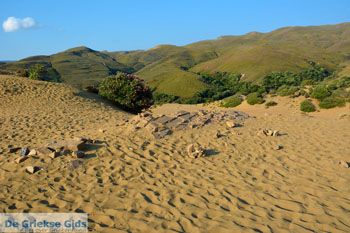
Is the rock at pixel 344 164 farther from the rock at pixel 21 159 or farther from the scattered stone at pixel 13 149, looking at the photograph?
the scattered stone at pixel 13 149

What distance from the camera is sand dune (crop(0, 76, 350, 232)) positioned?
6746 millimetres

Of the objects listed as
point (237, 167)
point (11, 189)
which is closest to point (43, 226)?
point (11, 189)

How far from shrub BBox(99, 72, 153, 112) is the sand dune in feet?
40.9

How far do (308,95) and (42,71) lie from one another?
1029 inches

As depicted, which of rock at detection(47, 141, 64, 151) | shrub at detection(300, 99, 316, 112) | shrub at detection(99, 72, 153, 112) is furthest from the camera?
shrub at detection(99, 72, 153, 112)

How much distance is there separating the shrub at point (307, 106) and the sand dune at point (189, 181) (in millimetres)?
11708

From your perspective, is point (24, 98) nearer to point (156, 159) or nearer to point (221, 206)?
point (156, 159)

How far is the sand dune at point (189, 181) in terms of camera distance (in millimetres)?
6746

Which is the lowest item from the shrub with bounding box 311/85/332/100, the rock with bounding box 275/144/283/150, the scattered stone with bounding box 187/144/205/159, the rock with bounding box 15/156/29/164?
the rock with bounding box 275/144/283/150

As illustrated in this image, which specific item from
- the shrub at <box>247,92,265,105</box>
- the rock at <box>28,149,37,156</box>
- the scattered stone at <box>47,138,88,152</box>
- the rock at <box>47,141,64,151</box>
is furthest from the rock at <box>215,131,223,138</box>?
the shrub at <box>247,92,265,105</box>

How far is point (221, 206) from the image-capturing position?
7371 millimetres

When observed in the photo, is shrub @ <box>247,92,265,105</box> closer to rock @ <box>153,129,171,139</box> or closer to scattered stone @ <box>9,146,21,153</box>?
rock @ <box>153,129,171,139</box>

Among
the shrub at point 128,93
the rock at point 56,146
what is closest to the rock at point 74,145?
the rock at point 56,146

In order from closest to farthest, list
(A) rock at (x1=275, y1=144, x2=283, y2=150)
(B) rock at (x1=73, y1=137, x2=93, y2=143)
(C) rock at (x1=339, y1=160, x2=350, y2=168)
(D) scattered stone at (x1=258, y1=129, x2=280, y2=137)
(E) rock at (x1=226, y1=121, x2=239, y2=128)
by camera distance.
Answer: (B) rock at (x1=73, y1=137, x2=93, y2=143) → (C) rock at (x1=339, y1=160, x2=350, y2=168) → (A) rock at (x1=275, y1=144, x2=283, y2=150) → (D) scattered stone at (x1=258, y1=129, x2=280, y2=137) → (E) rock at (x1=226, y1=121, x2=239, y2=128)
